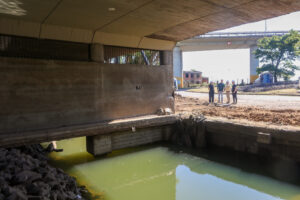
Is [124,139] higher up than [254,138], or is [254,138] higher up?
[254,138]

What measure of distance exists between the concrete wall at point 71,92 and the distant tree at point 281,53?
28054 mm

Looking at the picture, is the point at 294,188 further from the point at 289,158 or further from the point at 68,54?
the point at 68,54

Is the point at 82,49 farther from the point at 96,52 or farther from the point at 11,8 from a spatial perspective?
the point at 11,8

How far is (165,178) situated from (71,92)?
15.1ft

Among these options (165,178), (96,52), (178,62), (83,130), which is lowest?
(165,178)

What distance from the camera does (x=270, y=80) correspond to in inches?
1331

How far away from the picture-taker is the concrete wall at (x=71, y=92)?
25.9ft

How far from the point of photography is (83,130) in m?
8.52

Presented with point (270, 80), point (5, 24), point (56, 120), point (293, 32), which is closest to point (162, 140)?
point (56, 120)

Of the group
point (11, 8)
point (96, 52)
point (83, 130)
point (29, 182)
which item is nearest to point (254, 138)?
point (83, 130)

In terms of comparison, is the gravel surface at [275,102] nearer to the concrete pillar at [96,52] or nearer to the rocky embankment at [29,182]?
the concrete pillar at [96,52]

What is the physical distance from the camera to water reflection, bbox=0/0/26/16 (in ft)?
19.3

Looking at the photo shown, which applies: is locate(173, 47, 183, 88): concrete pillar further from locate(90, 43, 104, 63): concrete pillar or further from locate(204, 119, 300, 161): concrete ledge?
locate(90, 43, 104, 63): concrete pillar

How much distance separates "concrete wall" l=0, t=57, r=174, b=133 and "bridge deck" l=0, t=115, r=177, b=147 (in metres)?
0.52
